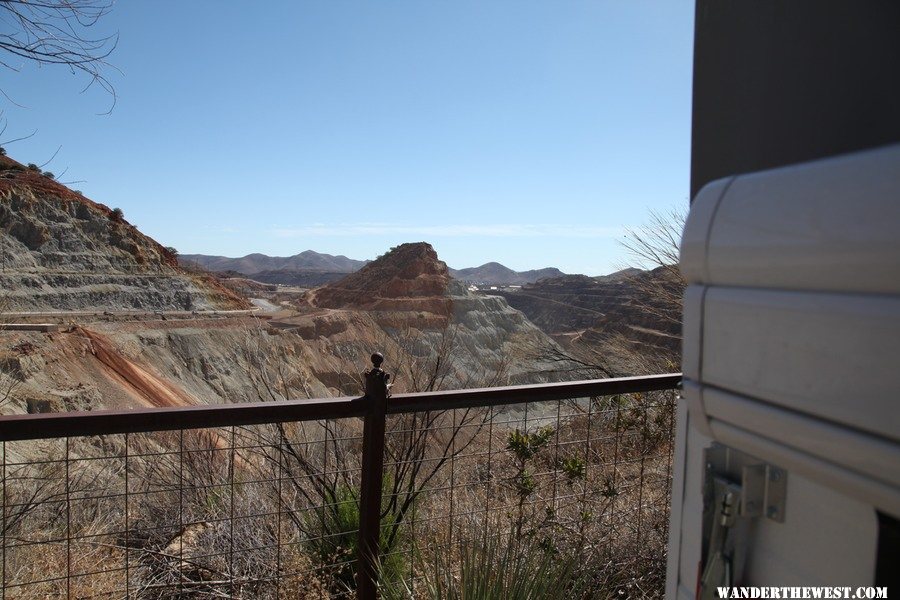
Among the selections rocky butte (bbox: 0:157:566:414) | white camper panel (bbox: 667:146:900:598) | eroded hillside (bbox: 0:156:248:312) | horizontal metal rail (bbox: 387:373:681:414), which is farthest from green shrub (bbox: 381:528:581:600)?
eroded hillside (bbox: 0:156:248:312)

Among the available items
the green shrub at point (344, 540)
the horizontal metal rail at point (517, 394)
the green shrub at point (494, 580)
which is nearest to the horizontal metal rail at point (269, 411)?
the horizontal metal rail at point (517, 394)

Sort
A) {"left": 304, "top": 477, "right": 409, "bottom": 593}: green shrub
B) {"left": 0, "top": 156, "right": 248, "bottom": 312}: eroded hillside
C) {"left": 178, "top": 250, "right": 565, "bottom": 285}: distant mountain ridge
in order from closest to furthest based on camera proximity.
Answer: {"left": 304, "top": 477, "right": 409, "bottom": 593}: green shrub < {"left": 0, "top": 156, "right": 248, "bottom": 312}: eroded hillside < {"left": 178, "top": 250, "right": 565, "bottom": 285}: distant mountain ridge

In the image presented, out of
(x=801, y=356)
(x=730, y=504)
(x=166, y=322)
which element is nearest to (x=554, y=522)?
(x=730, y=504)

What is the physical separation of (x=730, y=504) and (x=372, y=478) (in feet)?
6.15

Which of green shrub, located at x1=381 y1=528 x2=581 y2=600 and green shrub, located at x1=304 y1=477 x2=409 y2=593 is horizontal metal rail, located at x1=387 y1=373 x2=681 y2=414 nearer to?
green shrub, located at x1=381 y1=528 x2=581 y2=600

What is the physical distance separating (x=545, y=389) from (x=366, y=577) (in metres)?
1.18

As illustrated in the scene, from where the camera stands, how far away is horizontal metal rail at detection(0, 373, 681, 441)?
2.19 metres

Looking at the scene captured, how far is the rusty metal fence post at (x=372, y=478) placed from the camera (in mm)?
2744

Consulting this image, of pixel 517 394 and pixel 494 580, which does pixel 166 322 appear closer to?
pixel 517 394

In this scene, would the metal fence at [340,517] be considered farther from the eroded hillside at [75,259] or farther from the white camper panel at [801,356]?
the eroded hillside at [75,259]

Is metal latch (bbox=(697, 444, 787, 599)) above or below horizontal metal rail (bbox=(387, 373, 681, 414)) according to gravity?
above

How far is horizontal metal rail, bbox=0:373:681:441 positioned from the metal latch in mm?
1598

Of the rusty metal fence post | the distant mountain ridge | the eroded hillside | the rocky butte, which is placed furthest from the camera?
the distant mountain ridge

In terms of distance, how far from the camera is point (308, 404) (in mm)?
2631
